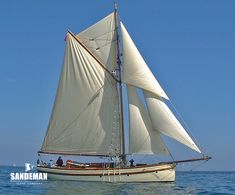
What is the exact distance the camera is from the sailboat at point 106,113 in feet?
158

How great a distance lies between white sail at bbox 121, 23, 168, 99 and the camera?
48.6 metres

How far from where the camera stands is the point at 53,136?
2090 inches

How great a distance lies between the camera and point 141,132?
48688 mm

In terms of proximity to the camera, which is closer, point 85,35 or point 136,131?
point 136,131

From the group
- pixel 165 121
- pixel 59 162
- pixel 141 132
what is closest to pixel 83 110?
pixel 59 162

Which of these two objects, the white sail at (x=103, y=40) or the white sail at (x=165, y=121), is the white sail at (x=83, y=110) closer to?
the white sail at (x=103, y=40)

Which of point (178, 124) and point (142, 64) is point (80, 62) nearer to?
point (142, 64)

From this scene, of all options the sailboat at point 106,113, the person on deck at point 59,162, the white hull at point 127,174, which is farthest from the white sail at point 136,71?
the person on deck at point 59,162

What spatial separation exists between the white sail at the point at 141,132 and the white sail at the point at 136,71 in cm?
159

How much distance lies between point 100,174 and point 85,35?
15.6 meters

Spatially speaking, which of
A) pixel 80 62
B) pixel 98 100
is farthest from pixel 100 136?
pixel 80 62

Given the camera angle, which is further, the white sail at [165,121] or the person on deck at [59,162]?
the person on deck at [59,162]

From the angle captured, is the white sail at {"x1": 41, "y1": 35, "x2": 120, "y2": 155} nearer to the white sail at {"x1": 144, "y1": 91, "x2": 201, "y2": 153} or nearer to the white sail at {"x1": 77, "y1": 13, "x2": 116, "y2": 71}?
the white sail at {"x1": 77, "y1": 13, "x2": 116, "y2": 71}

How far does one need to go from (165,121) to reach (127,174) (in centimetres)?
660
